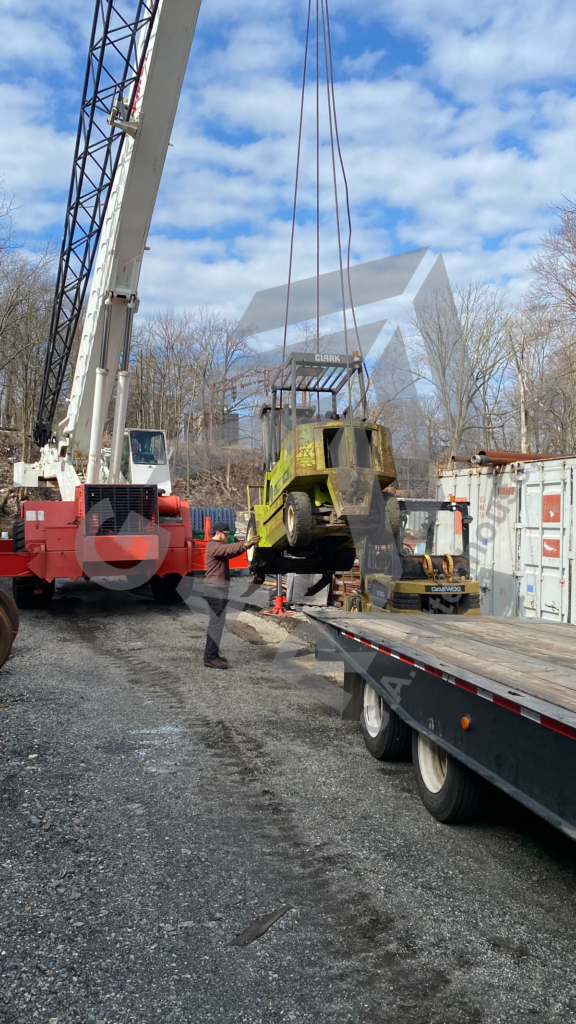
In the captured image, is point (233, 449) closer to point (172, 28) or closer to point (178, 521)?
point (178, 521)

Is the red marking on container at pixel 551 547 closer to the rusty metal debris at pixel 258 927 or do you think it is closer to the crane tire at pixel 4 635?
the crane tire at pixel 4 635

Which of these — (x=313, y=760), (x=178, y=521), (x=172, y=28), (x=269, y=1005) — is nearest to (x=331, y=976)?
(x=269, y=1005)

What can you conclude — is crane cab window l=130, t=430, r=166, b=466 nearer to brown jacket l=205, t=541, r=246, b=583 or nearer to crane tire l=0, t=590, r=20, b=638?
brown jacket l=205, t=541, r=246, b=583

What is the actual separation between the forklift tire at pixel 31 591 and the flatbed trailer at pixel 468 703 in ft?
22.9

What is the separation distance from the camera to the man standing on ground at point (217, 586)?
8430mm

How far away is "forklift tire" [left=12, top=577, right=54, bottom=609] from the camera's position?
1180cm

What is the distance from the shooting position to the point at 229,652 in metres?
9.38

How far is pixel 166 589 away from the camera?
44.7 feet

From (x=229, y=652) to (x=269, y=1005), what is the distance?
22.1 ft

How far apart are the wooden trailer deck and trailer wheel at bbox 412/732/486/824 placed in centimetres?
58

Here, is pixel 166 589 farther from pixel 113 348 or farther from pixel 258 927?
pixel 258 927

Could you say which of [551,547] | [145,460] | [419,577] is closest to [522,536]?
[551,547]

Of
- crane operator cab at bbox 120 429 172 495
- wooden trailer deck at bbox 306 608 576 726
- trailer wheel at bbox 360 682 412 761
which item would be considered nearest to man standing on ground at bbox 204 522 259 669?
wooden trailer deck at bbox 306 608 576 726

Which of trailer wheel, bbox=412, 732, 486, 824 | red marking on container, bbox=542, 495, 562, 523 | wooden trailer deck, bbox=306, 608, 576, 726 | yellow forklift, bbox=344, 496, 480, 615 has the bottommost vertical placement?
trailer wheel, bbox=412, 732, 486, 824
